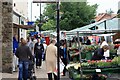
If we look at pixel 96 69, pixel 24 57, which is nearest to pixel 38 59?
pixel 24 57

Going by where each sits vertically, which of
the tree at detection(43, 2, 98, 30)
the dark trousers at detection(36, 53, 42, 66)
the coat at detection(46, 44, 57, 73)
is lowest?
the dark trousers at detection(36, 53, 42, 66)

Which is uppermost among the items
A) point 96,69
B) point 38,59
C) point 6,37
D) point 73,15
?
point 73,15

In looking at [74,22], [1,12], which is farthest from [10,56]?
[74,22]

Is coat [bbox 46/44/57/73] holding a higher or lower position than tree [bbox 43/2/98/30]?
lower

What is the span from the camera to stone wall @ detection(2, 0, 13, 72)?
17125mm

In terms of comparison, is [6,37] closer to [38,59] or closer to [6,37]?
[6,37]

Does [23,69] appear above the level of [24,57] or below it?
below

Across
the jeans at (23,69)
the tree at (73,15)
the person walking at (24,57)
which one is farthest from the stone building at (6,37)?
the tree at (73,15)

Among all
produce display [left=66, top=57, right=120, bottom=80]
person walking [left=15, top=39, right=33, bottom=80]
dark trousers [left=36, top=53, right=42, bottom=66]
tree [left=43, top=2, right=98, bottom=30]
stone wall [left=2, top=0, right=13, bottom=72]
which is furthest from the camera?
tree [left=43, top=2, right=98, bottom=30]

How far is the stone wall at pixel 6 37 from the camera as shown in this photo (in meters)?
17.1

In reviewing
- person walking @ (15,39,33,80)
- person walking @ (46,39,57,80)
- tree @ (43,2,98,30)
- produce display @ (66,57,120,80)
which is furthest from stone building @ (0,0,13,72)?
tree @ (43,2,98,30)

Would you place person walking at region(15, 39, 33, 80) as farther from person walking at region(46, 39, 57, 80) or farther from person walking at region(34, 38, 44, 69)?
person walking at region(34, 38, 44, 69)

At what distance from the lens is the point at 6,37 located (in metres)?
17.2

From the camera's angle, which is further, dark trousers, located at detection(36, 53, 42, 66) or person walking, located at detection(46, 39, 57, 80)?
dark trousers, located at detection(36, 53, 42, 66)
